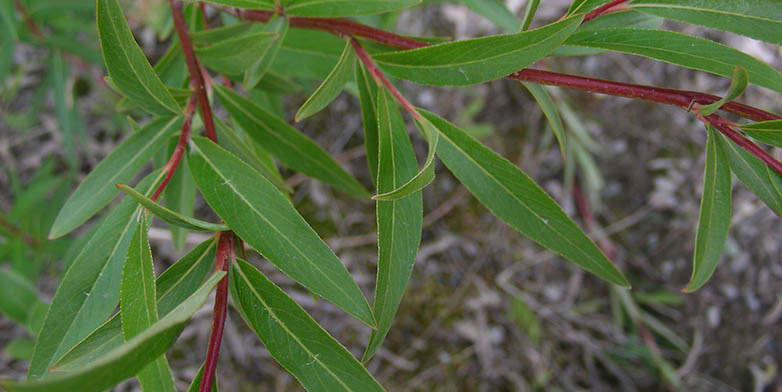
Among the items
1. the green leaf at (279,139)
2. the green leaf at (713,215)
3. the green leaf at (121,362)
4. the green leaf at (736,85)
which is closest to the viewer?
the green leaf at (121,362)

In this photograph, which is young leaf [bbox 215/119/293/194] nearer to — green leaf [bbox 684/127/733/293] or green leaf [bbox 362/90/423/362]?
green leaf [bbox 362/90/423/362]

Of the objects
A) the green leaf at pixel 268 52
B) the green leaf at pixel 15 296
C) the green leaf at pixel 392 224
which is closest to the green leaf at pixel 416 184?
the green leaf at pixel 392 224

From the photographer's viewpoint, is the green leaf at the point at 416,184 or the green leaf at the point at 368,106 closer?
the green leaf at the point at 416,184

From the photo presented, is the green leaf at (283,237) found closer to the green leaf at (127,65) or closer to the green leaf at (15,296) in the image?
the green leaf at (127,65)

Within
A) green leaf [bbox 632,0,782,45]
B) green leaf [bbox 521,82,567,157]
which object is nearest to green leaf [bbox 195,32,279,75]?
green leaf [bbox 521,82,567,157]

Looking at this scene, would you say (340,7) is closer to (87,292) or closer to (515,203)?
(515,203)

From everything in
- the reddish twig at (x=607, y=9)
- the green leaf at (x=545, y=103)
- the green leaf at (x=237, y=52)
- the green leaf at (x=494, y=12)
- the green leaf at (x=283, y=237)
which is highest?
the green leaf at (x=494, y=12)

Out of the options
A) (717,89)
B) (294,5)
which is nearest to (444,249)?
(717,89)
